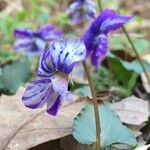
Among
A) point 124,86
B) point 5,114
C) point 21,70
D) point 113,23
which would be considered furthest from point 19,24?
point 113,23

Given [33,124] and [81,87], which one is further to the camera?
[81,87]

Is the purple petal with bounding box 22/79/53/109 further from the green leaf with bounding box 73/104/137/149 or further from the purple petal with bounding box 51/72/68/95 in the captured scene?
the green leaf with bounding box 73/104/137/149

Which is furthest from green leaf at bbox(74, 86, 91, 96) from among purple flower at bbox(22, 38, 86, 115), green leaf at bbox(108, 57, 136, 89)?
purple flower at bbox(22, 38, 86, 115)

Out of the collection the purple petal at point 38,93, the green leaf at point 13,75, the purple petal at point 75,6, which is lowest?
the green leaf at point 13,75

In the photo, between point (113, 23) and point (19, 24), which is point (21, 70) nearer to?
point (19, 24)

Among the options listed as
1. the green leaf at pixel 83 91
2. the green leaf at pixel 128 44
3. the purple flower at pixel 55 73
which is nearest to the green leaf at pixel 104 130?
the purple flower at pixel 55 73

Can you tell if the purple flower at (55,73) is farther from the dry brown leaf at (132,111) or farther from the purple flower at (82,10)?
the purple flower at (82,10)
